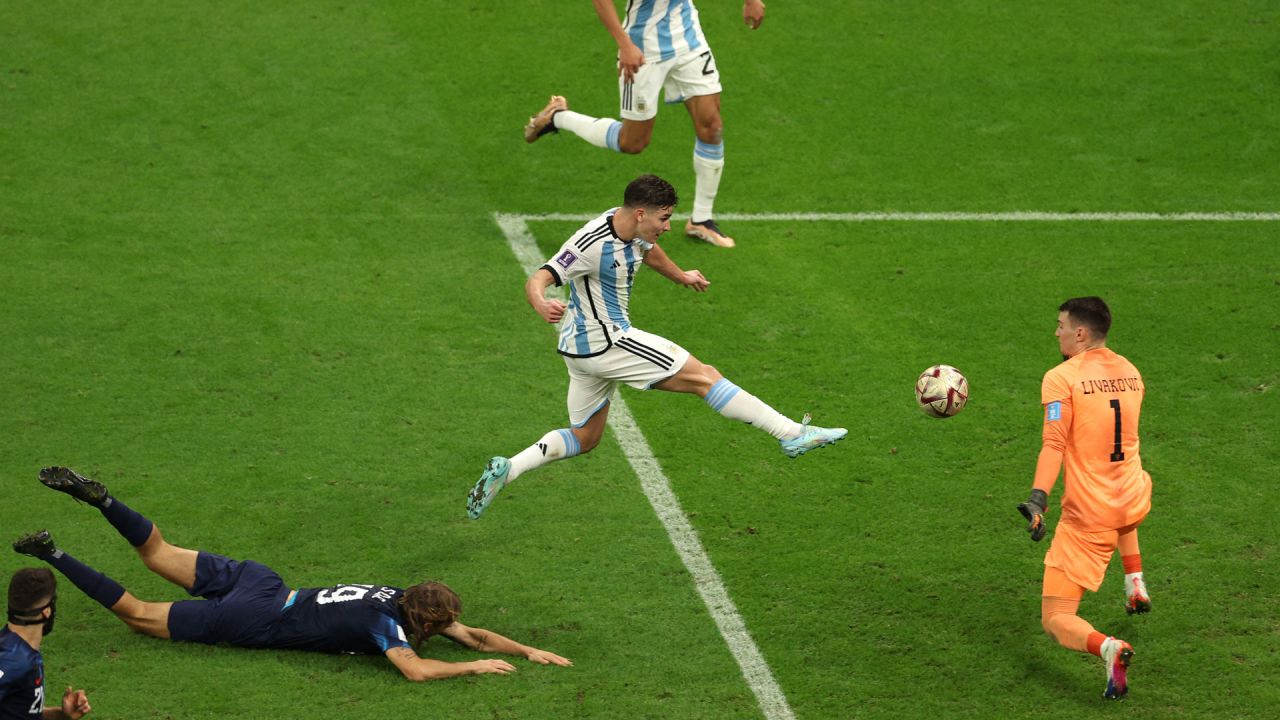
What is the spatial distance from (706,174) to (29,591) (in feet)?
21.2

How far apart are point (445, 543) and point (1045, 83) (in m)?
8.34

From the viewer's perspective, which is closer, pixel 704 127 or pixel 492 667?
pixel 492 667

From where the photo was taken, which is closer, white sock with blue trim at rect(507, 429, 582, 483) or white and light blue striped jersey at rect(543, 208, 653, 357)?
white and light blue striped jersey at rect(543, 208, 653, 357)

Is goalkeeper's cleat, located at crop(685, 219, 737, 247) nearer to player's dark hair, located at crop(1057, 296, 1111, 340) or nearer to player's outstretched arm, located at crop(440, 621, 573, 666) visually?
player's dark hair, located at crop(1057, 296, 1111, 340)

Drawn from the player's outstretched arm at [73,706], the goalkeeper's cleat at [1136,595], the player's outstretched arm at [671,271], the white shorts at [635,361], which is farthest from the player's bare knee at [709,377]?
the player's outstretched arm at [73,706]

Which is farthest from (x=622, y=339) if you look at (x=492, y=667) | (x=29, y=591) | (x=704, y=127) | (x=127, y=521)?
(x=704, y=127)

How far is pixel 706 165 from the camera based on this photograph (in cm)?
1112

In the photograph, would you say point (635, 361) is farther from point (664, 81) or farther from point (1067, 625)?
point (664, 81)

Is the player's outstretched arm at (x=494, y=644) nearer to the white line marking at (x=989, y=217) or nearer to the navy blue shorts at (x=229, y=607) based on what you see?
the navy blue shorts at (x=229, y=607)

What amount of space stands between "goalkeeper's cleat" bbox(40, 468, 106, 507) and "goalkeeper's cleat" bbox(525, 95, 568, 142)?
5.06 meters

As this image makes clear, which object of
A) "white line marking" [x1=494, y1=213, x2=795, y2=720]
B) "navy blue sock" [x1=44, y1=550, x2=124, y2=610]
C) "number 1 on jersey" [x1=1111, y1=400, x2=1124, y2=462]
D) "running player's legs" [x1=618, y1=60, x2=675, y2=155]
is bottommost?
"white line marking" [x1=494, y1=213, x2=795, y2=720]

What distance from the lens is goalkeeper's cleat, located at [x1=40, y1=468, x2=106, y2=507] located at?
22.5 feet

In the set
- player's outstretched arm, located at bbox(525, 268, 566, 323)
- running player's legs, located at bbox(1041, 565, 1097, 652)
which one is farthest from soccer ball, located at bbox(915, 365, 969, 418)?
player's outstretched arm, located at bbox(525, 268, 566, 323)

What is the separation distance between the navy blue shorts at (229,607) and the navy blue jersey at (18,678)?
1.16 m
